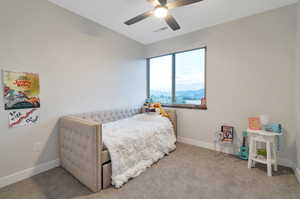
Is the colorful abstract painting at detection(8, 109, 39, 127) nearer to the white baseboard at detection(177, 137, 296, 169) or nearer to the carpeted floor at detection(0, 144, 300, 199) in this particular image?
the carpeted floor at detection(0, 144, 300, 199)

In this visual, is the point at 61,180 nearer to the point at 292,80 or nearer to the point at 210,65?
the point at 210,65

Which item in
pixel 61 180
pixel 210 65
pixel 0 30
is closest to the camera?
pixel 0 30

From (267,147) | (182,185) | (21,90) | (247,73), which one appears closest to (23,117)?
(21,90)

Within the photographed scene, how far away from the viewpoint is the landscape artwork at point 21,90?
5.99 ft

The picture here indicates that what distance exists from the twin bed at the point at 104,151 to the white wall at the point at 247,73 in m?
1.34

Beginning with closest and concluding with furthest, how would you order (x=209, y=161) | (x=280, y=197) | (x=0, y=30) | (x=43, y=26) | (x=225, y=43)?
(x=280, y=197), (x=0, y=30), (x=43, y=26), (x=209, y=161), (x=225, y=43)

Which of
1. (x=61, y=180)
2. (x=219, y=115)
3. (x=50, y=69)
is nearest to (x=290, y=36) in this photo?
(x=219, y=115)

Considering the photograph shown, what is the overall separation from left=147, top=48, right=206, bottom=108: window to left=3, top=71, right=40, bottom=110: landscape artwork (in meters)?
2.75

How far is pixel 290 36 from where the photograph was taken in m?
2.23

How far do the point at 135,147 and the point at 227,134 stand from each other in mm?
1864

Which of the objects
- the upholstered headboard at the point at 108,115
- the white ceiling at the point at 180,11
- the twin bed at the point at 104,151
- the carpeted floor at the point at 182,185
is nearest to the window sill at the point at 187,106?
the upholstered headboard at the point at 108,115

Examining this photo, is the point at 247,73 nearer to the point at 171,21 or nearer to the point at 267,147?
the point at 267,147

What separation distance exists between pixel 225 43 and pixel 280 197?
258cm

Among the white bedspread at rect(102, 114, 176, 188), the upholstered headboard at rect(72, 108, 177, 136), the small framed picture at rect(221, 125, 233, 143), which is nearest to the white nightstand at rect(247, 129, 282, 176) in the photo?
the small framed picture at rect(221, 125, 233, 143)
